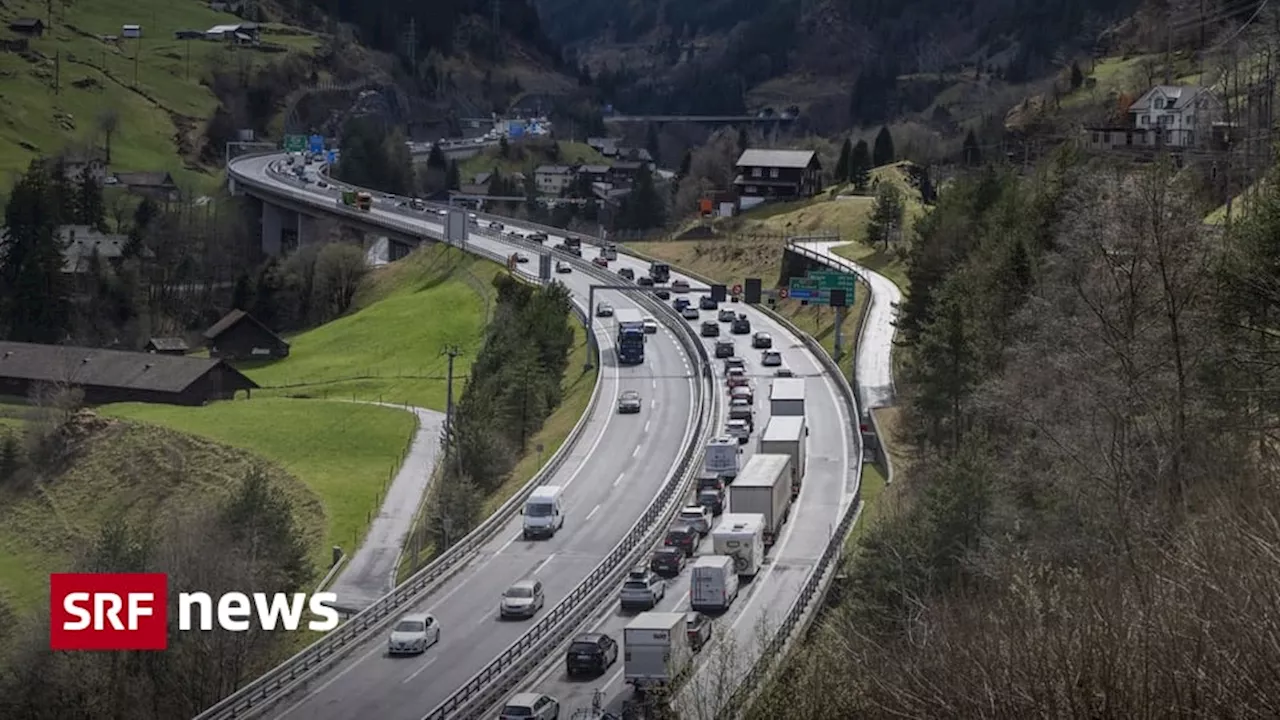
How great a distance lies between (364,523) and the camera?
181ft

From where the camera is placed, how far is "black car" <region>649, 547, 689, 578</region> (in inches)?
1598

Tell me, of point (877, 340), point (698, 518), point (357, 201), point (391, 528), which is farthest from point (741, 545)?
point (357, 201)

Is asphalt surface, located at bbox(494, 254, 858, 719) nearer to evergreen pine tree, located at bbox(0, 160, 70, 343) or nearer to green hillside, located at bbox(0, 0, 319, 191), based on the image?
evergreen pine tree, located at bbox(0, 160, 70, 343)

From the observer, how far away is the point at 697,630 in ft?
111

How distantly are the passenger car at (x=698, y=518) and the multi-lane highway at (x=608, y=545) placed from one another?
5.85 feet

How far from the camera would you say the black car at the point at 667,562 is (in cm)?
4059

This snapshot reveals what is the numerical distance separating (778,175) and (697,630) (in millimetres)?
85731

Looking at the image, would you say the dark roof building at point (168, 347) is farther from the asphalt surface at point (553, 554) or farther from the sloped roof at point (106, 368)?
the asphalt surface at point (553, 554)

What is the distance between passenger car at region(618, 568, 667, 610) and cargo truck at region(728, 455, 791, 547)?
4914 millimetres

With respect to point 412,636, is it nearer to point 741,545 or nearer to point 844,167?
point 741,545

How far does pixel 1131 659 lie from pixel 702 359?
176ft

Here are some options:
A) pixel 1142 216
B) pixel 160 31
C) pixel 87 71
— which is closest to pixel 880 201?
pixel 1142 216

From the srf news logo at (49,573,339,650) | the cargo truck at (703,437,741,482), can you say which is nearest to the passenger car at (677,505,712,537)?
the cargo truck at (703,437,741,482)

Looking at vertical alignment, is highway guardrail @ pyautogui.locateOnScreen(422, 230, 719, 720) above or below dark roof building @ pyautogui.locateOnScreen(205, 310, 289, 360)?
below
